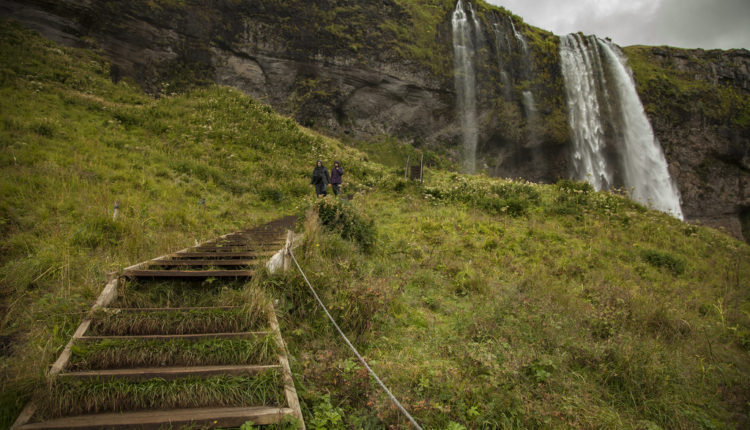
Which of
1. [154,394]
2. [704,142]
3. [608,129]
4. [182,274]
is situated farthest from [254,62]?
[704,142]

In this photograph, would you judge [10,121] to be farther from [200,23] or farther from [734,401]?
[734,401]

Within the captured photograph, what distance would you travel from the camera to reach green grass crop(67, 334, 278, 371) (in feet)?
10.6

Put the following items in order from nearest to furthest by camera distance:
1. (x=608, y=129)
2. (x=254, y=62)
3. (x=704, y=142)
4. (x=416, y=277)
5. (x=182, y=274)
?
(x=182, y=274) < (x=416, y=277) < (x=254, y=62) < (x=608, y=129) < (x=704, y=142)

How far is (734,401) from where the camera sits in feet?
15.0

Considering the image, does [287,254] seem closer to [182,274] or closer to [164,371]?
[182,274]

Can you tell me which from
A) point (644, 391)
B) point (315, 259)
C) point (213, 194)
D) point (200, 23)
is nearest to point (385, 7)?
point (200, 23)

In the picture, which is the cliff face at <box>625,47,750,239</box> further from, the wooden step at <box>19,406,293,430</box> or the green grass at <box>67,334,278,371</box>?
the wooden step at <box>19,406,293,430</box>

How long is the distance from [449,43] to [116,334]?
33197 mm

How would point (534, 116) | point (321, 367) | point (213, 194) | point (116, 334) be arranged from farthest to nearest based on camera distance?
point (534, 116) → point (213, 194) → point (321, 367) → point (116, 334)

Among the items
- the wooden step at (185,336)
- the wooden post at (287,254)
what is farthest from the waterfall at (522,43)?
the wooden step at (185,336)

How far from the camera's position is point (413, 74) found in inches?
1169

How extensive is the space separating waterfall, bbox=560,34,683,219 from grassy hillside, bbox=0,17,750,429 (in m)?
18.4

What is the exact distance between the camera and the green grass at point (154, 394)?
9.05 ft

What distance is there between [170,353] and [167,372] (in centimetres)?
35
